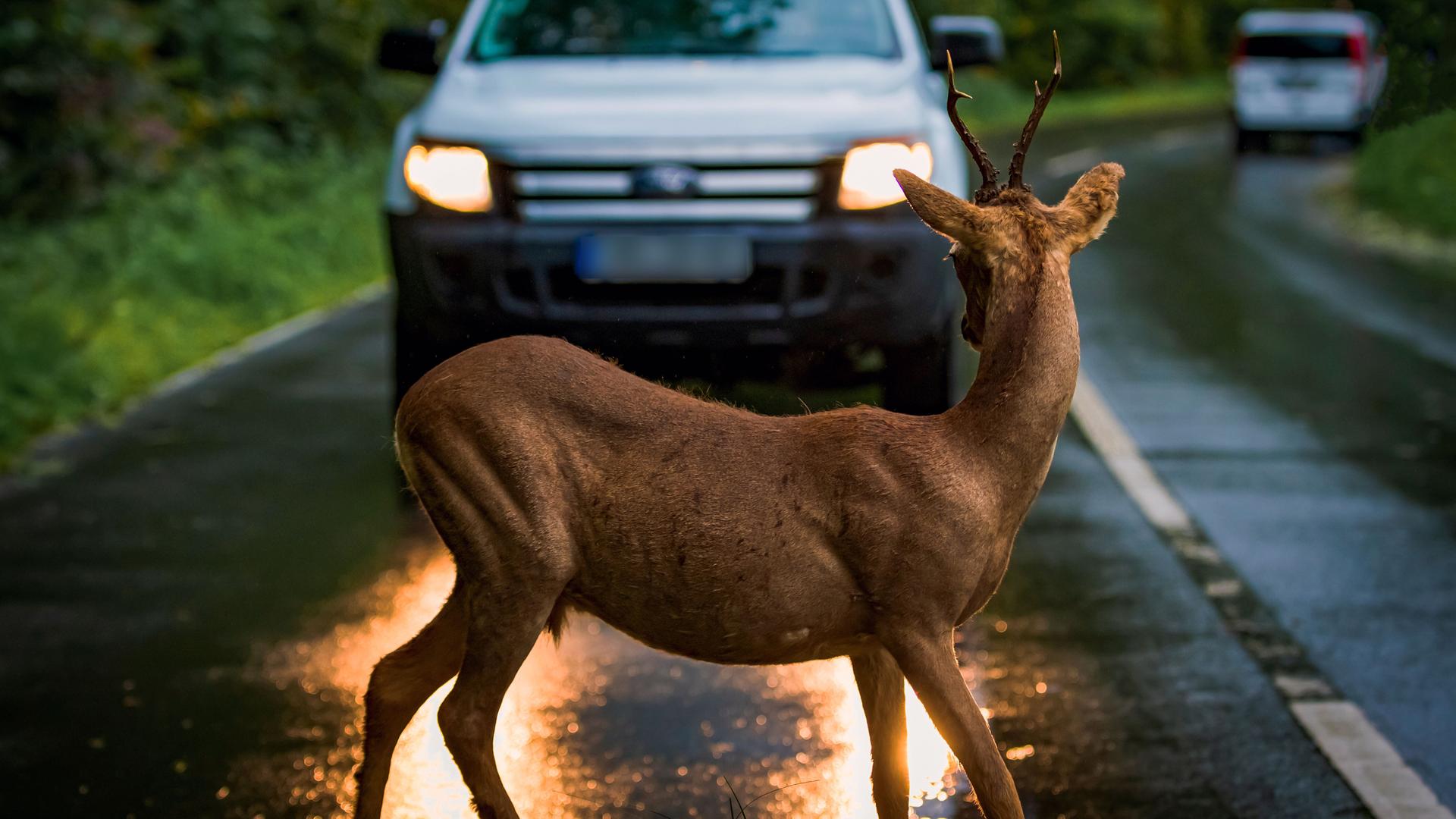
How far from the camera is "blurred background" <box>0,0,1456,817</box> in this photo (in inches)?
182

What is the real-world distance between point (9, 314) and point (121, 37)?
5.77 m

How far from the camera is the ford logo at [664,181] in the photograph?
6.96 meters

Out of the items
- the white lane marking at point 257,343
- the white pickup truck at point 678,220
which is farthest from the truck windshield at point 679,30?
the white lane marking at point 257,343

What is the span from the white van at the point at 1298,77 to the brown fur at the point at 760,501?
28.9 meters

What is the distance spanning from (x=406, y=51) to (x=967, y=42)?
8.36 feet

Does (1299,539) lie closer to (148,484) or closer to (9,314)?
(148,484)

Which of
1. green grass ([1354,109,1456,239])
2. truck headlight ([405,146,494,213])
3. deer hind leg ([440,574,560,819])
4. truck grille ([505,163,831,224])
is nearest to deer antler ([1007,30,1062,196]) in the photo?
deer hind leg ([440,574,560,819])

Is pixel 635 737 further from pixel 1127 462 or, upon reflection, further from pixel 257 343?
pixel 257 343

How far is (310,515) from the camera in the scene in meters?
7.37

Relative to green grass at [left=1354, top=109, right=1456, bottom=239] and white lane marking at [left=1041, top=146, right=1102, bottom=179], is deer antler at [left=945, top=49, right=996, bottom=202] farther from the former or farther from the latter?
white lane marking at [left=1041, top=146, right=1102, bottom=179]

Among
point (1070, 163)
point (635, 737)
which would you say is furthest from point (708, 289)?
point (1070, 163)

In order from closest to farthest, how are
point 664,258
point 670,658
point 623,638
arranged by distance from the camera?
point 670,658, point 623,638, point 664,258

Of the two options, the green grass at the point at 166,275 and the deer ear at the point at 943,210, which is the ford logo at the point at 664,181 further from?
the deer ear at the point at 943,210

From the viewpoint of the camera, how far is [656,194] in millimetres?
6965
